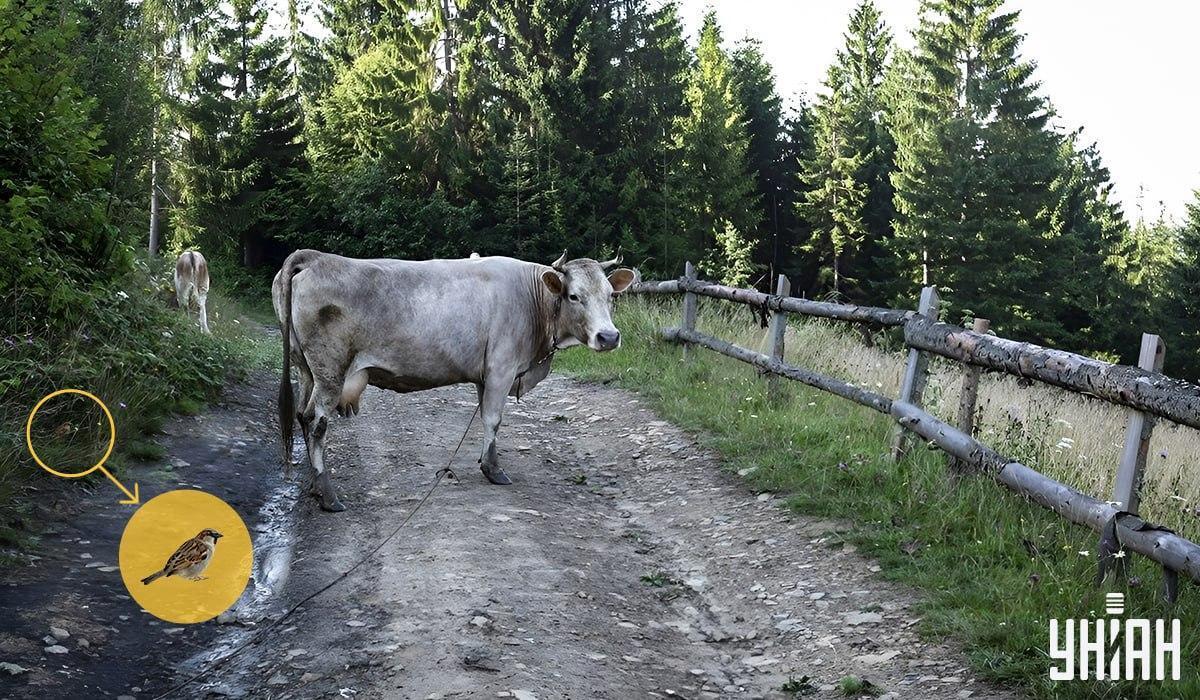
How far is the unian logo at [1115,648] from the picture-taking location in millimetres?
4387

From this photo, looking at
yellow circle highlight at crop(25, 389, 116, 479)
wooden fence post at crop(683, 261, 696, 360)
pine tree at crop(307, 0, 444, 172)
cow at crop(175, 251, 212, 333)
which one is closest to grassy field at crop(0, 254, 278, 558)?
yellow circle highlight at crop(25, 389, 116, 479)

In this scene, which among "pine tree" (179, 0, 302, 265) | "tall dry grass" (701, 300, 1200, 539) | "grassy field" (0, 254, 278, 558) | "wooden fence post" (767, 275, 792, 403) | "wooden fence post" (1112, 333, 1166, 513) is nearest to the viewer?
"wooden fence post" (1112, 333, 1166, 513)

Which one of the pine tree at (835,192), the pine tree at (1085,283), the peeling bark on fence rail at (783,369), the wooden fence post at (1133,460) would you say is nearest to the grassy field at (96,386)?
the peeling bark on fence rail at (783,369)

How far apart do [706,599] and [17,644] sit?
3.45 m

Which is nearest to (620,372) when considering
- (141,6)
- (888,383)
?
(888,383)

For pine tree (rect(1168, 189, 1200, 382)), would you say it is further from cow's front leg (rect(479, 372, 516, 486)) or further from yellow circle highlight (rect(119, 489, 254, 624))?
yellow circle highlight (rect(119, 489, 254, 624))

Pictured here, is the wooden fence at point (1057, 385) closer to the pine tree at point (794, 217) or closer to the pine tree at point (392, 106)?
the pine tree at point (392, 106)

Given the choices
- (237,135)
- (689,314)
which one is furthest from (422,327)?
(237,135)

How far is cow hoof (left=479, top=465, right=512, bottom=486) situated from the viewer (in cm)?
799

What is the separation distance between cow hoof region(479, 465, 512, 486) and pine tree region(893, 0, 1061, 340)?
33778mm

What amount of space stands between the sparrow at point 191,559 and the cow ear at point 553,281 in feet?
10.8

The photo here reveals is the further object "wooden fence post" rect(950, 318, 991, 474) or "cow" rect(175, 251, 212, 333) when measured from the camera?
"cow" rect(175, 251, 212, 333)

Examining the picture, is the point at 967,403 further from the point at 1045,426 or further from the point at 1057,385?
the point at 1057,385

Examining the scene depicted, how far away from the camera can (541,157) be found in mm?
28750
